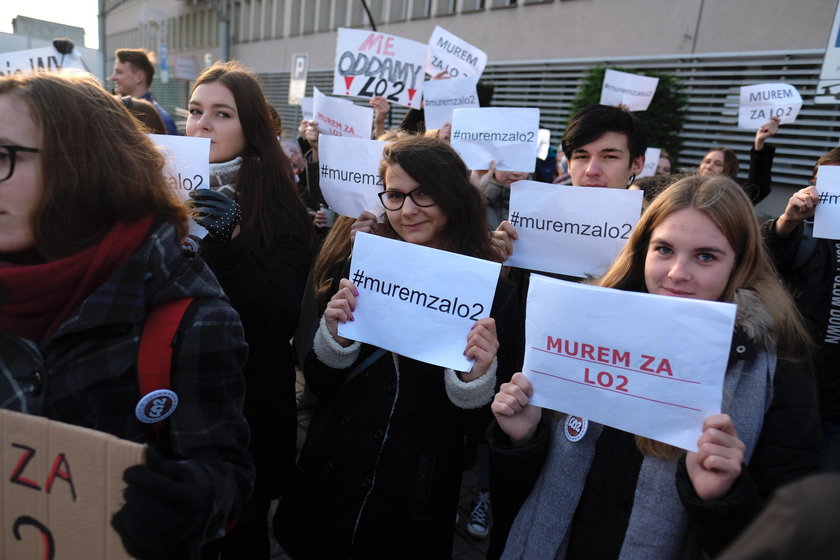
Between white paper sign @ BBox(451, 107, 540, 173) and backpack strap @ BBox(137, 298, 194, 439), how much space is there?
2.65 meters

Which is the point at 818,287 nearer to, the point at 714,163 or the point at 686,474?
the point at 686,474

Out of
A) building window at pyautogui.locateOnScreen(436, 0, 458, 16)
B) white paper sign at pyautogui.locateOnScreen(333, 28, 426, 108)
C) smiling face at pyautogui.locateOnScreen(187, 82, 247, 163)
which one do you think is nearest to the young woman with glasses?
smiling face at pyautogui.locateOnScreen(187, 82, 247, 163)

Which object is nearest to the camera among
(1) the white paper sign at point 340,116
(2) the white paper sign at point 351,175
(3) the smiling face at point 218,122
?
(3) the smiling face at point 218,122

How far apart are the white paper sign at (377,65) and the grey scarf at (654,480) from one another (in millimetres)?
4130

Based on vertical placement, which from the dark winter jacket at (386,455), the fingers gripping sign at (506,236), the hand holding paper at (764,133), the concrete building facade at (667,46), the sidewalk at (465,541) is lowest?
the sidewalk at (465,541)

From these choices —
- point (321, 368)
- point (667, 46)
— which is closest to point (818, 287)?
point (321, 368)

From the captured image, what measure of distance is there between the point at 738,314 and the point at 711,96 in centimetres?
1105

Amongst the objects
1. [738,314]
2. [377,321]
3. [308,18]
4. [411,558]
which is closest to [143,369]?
[377,321]

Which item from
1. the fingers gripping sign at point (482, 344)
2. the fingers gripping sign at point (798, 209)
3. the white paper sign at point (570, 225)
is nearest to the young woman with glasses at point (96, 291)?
the fingers gripping sign at point (482, 344)

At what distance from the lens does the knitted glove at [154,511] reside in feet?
3.37

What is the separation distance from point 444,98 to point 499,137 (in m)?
1.46

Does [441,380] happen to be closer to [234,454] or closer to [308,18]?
[234,454]

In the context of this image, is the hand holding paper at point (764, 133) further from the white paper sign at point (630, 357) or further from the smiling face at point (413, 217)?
the white paper sign at point (630, 357)

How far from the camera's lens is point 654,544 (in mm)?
1383
